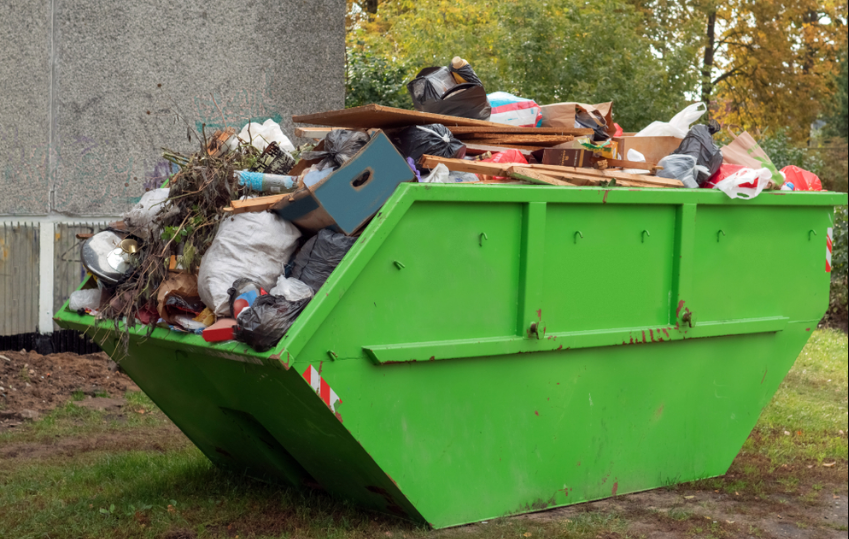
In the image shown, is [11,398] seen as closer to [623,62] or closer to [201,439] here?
[201,439]

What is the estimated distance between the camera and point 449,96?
4566 mm

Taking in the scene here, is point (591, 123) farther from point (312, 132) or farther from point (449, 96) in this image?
point (312, 132)

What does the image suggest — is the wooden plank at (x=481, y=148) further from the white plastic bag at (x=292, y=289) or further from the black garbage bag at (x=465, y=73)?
the white plastic bag at (x=292, y=289)

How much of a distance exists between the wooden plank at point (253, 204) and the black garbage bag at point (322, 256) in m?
0.25

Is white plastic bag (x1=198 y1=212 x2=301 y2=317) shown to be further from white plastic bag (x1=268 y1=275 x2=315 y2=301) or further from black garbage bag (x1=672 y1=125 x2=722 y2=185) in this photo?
black garbage bag (x1=672 y1=125 x2=722 y2=185)

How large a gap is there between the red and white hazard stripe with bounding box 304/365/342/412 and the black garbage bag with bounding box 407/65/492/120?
182 cm

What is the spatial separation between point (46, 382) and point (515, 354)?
13.5ft

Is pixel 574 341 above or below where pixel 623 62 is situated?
below

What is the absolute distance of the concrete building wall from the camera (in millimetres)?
6750

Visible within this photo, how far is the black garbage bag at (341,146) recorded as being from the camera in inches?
Result: 152

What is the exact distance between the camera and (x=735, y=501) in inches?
179

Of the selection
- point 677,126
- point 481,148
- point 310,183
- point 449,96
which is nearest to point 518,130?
point 481,148

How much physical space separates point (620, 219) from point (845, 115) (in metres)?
28.4

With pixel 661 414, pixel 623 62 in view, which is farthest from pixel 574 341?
pixel 623 62
